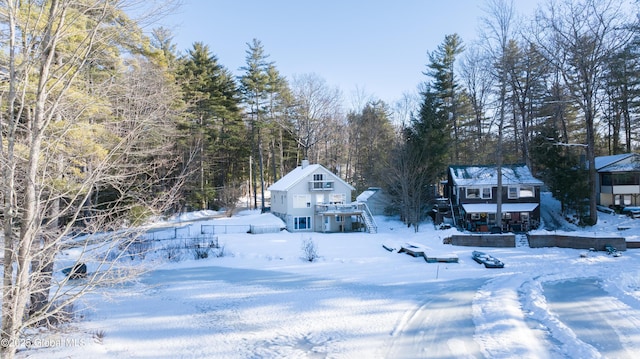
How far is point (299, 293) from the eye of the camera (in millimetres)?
13406

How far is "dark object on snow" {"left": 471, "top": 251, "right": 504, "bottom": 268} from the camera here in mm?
17062

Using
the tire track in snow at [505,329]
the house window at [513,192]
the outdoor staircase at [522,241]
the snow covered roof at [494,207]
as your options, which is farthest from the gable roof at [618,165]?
the tire track in snow at [505,329]

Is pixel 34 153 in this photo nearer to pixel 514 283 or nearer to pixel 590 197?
pixel 514 283

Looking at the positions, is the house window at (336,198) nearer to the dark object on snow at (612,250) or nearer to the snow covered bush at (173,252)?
the snow covered bush at (173,252)

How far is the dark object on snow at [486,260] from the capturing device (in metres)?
17.1

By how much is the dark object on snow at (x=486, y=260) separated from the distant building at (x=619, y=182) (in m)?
17.8

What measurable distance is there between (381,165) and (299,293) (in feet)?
67.8

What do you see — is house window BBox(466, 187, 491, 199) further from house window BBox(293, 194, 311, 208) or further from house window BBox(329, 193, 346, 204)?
house window BBox(293, 194, 311, 208)

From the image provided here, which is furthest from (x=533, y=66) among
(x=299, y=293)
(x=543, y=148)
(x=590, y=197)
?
(x=299, y=293)

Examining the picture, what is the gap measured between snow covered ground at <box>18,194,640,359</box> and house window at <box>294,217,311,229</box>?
10.3 metres

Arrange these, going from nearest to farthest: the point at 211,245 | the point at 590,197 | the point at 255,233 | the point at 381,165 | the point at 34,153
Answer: the point at 34,153, the point at 211,245, the point at 590,197, the point at 255,233, the point at 381,165

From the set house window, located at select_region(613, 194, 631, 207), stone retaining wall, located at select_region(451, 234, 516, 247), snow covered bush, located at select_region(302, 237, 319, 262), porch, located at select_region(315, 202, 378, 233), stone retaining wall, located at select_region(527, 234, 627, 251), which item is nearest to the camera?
snow covered bush, located at select_region(302, 237, 319, 262)

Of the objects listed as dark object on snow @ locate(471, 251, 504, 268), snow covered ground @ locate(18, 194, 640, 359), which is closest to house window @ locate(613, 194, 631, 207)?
snow covered ground @ locate(18, 194, 640, 359)

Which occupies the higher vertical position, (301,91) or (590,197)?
(301,91)
